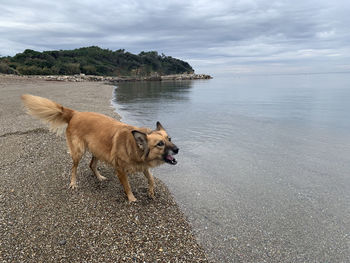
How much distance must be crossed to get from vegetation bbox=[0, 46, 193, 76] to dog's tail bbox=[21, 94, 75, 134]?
60460mm

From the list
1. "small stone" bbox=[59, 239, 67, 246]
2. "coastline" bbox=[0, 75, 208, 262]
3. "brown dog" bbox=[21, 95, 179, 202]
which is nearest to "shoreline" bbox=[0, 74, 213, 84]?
"brown dog" bbox=[21, 95, 179, 202]

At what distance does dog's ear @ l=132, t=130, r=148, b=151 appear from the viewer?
13.2 ft

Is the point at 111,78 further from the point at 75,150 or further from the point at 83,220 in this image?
the point at 83,220

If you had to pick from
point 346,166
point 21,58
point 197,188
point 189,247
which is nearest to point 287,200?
point 197,188

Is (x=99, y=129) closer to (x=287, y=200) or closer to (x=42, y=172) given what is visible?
(x=42, y=172)

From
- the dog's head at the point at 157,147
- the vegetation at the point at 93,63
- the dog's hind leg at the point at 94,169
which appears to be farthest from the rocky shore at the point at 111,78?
the dog's head at the point at 157,147

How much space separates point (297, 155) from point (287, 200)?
11.2 ft

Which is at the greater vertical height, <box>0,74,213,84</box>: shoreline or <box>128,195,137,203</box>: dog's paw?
<box>0,74,213,84</box>: shoreline

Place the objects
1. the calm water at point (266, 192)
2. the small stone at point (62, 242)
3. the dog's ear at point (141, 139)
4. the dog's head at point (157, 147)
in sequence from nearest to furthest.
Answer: the small stone at point (62, 242) < the calm water at point (266, 192) < the dog's ear at point (141, 139) < the dog's head at point (157, 147)

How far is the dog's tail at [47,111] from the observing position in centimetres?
521

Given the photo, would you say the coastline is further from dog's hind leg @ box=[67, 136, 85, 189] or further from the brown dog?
the brown dog

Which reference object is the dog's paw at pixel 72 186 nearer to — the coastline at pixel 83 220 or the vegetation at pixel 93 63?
the coastline at pixel 83 220

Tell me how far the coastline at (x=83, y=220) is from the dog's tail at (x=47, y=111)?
1.35 m

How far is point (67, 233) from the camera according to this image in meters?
3.73
